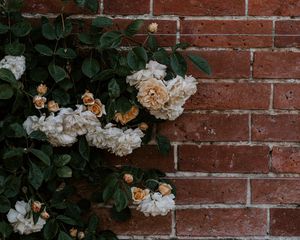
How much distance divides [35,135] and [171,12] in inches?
20.6

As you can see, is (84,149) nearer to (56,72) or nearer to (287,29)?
(56,72)

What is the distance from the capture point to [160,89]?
166 cm

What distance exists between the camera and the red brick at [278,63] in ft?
5.91

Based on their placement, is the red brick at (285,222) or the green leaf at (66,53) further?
the red brick at (285,222)

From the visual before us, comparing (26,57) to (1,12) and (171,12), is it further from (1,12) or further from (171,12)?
(171,12)

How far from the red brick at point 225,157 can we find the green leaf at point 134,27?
37cm

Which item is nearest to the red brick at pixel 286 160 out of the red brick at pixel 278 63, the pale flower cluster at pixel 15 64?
the red brick at pixel 278 63

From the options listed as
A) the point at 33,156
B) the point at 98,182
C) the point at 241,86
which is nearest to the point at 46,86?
the point at 33,156

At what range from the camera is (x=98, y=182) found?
1824 millimetres

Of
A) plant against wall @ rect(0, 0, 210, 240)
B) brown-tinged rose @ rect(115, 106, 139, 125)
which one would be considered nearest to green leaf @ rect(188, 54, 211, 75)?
plant against wall @ rect(0, 0, 210, 240)

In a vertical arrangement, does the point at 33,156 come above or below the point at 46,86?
below

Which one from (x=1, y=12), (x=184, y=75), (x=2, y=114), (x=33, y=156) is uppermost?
(x=1, y=12)

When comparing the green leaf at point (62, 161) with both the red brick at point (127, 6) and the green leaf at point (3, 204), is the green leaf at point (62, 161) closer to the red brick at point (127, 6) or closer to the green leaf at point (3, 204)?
the green leaf at point (3, 204)

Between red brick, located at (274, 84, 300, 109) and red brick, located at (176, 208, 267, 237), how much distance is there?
32 centimetres
